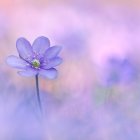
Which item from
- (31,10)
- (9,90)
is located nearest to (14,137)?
(9,90)

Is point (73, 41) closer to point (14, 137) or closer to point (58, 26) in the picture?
point (58, 26)

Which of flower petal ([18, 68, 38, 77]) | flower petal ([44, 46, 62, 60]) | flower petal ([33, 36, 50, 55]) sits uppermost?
flower petal ([33, 36, 50, 55])

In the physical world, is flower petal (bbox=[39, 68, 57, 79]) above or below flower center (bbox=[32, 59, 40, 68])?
below

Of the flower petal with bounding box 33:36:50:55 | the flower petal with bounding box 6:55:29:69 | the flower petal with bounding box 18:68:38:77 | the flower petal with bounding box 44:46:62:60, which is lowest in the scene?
the flower petal with bounding box 18:68:38:77

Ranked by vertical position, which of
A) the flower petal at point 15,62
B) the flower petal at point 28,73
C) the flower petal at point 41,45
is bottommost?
the flower petal at point 28,73

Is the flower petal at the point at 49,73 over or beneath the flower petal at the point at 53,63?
beneath
